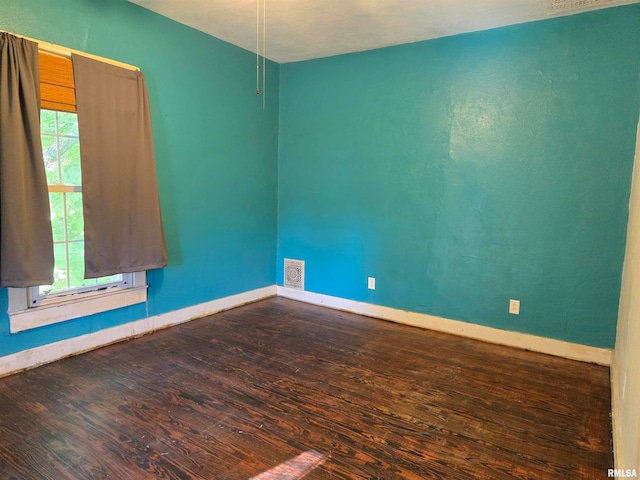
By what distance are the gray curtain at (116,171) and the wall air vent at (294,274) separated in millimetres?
1568

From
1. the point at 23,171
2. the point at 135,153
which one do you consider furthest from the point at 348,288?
the point at 23,171

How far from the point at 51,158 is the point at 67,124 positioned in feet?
0.83

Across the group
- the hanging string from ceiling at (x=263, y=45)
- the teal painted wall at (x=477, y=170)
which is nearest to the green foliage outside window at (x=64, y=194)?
the hanging string from ceiling at (x=263, y=45)

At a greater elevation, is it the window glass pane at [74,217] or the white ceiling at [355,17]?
the white ceiling at [355,17]

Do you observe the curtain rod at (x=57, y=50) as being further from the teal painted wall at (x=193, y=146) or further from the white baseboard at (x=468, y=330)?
the white baseboard at (x=468, y=330)

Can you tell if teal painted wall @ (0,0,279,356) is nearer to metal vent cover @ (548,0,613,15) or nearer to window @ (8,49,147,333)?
window @ (8,49,147,333)

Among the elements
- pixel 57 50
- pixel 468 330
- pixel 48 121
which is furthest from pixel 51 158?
pixel 468 330

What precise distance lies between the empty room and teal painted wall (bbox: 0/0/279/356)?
0.02m

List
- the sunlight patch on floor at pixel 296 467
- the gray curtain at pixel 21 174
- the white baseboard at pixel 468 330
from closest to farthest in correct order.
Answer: the sunlight patch on floor at pixel 296 467
the gray curtain at pixel 21 174
the white baseboard at pixel 468 330

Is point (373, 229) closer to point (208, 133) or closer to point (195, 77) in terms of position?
point (208, 133)

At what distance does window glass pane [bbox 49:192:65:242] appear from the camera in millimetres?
2629

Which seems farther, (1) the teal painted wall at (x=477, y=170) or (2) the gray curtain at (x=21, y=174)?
(1) the teal painted wall at (x=477, y=170)

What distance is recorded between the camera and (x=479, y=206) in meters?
3.26

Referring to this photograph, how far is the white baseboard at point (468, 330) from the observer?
2.91m
